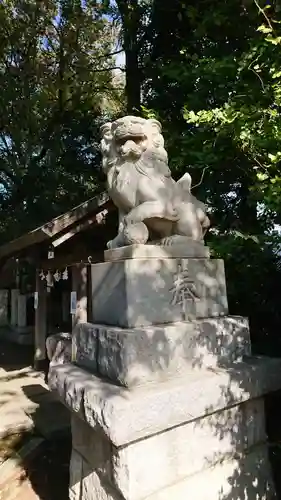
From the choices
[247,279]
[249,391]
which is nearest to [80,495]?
[249,391]

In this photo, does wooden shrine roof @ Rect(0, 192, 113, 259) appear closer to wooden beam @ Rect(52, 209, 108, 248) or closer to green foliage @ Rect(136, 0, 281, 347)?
wooden beam @ Rect(52, 209, 108, 248)

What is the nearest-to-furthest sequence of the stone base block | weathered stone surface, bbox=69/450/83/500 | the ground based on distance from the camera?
the stone base block → weathered stone surface, bbox=69/450/83/500 → the ground

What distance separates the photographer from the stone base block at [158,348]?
77.4 inches

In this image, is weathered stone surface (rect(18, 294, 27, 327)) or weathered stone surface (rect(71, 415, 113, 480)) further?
weathered stone surface (rect(18, 294, 27, 327))

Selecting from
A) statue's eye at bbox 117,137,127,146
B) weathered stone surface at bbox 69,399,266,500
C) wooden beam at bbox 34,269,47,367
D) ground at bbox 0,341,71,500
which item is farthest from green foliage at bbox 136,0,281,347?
wooden beam at bbox 34,269,47,367

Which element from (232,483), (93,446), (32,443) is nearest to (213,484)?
(232,483)

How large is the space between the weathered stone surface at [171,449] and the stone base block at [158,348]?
31 centimetres

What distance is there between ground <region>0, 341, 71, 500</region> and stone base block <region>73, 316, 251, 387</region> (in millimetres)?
1469

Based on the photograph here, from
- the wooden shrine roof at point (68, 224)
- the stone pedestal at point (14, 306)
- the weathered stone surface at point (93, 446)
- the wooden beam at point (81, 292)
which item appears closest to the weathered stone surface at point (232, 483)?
the weathered stone surface at point (93, 446)

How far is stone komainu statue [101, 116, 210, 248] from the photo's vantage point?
7.47 ft

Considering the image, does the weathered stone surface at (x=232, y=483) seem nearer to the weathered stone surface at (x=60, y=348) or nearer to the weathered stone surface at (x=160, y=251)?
the weathered stone surface at (x=160, y=251)

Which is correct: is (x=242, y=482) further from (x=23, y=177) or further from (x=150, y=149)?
(x=23, y=177)

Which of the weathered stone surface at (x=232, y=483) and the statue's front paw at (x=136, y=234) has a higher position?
the statue's front paw at (x=136, y=234)

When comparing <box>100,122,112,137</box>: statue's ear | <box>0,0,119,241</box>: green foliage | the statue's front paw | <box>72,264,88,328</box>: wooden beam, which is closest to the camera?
the statue's front paw
